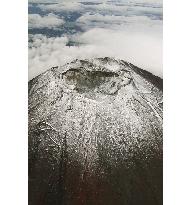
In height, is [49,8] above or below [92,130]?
above
